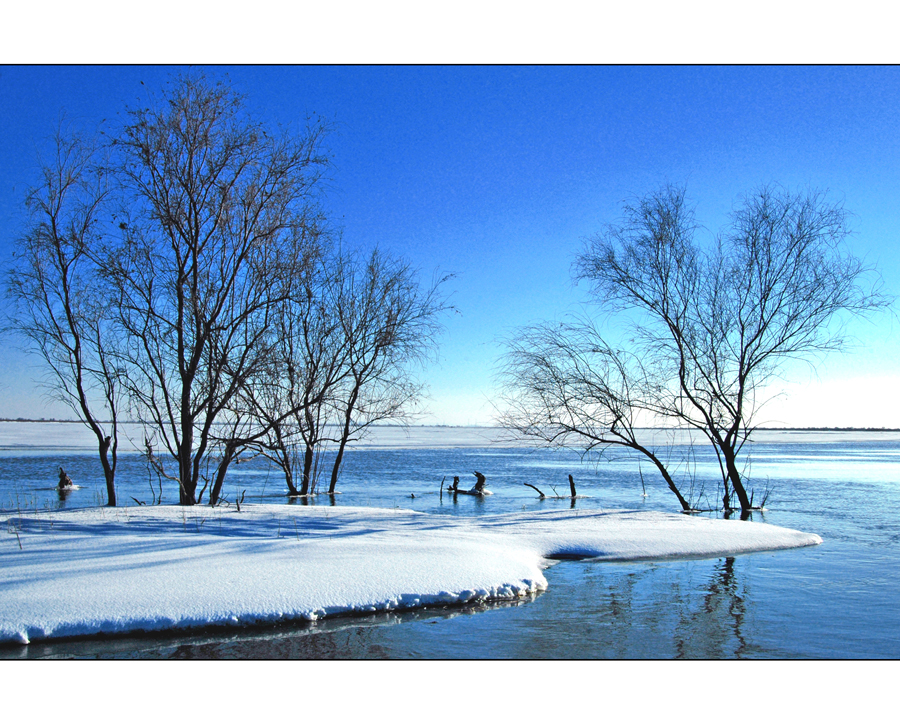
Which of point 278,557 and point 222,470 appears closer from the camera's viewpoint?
point 278,557

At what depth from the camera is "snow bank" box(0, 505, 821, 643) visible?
232 inches

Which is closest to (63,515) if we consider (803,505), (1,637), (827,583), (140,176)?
(1,637)

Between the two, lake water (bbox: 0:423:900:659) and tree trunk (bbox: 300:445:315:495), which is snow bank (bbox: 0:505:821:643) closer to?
lake water (bbox: 0:423:900:659)

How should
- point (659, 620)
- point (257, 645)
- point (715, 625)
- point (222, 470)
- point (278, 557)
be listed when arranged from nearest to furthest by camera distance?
point (257, 645) → point (715, 625) → point (659, 620) → point (278, 557) → point (222, 470)

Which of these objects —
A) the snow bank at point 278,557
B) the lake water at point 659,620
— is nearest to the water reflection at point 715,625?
the lake water at point 659,620

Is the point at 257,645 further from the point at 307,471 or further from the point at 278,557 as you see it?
the point at 307,471

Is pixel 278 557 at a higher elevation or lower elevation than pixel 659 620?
higher

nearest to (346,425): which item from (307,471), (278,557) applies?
(307,471)

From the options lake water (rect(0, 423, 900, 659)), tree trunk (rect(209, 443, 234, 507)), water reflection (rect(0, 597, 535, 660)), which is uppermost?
tree trunk (rect(209, 443, 234, 507))

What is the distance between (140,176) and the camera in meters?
12.6

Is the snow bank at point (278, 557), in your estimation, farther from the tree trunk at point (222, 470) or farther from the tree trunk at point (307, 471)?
the tree trunk at point (307, 471)

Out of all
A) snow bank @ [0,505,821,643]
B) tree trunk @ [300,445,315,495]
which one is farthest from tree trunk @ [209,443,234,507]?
tree trunk @ [300,445,315,495]

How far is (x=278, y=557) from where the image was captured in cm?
775

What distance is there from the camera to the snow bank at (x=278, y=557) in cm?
589
